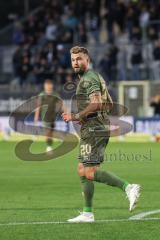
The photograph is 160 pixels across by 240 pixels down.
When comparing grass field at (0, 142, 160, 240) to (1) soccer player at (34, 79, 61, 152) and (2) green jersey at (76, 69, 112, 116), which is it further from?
(1) soccer player at (34, 79, 61, 152)

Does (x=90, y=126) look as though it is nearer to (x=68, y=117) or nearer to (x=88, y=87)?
(x=68, y=117)

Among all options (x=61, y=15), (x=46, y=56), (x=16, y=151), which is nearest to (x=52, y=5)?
(x=61, y=15)

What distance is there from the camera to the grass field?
33.7ft

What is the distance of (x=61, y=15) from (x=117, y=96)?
28.8ft

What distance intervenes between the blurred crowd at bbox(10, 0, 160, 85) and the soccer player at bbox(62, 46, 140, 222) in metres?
22.1

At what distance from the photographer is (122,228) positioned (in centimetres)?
1053

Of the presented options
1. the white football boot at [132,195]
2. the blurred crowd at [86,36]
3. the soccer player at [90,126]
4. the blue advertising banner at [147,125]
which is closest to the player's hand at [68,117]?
the soccer player at [90,126]

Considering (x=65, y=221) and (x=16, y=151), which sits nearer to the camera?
(x=65, y=221)

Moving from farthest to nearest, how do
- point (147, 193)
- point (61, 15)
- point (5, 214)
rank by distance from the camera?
point (61, 15), point (147, 193), point (5, 214)

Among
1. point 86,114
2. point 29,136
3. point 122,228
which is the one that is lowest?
point 29,136

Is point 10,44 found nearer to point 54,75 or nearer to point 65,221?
point 54,75

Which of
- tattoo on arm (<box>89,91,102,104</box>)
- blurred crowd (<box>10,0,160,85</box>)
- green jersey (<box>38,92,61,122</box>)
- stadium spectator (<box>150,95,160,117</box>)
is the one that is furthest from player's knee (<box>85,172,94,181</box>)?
blurred crowd (<box>10,0,160,85</box>)

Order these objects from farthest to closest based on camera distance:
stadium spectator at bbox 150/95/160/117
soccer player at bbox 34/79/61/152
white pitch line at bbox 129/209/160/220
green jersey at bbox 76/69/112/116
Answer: stadium spectator at bbox 150/95/160/117, soccer player at bbox 34/79/61/152, white pitch line at bbox 129/209/160/220, green jersey at bbox 76/69/112/116

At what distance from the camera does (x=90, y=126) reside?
37.0 feet
